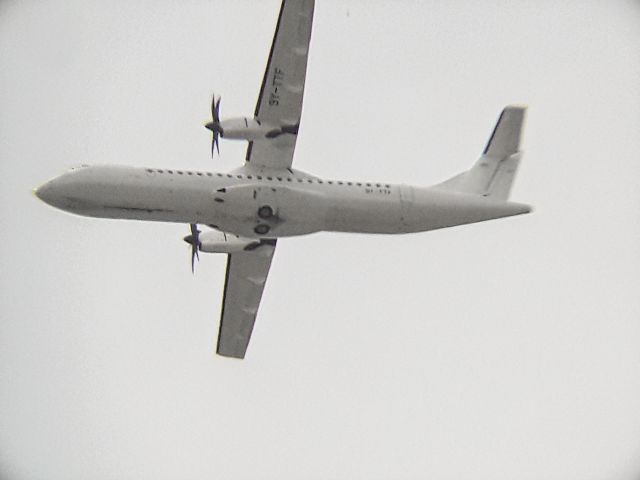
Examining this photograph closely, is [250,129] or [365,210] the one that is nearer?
[250,129]

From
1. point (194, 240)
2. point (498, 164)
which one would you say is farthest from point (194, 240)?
point (498, 164)

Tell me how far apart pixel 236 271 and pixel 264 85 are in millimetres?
5303

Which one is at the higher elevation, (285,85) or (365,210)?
(285,85)

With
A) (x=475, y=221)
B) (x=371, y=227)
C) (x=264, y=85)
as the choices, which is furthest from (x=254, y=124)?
(x=475, y=221)

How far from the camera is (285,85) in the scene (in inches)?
765

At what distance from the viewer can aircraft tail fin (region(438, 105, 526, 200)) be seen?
21.5 metres

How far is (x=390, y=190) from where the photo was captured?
65.7ft

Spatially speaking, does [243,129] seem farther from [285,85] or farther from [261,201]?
[261,201]

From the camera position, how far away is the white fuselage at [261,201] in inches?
750

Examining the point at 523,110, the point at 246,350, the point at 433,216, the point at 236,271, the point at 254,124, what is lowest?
the point at 246,350

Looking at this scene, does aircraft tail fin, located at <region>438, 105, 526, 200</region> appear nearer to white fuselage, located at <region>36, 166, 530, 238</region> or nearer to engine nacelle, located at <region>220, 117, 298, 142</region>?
white fuselage, located at <region>36, 166, 530, 238</region>

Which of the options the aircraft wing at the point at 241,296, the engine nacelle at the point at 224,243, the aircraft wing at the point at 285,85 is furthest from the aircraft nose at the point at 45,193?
the aircraft wing at the point at 241,296

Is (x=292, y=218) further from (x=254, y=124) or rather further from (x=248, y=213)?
(x=254, y=124)

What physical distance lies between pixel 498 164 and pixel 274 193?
5.76 m
